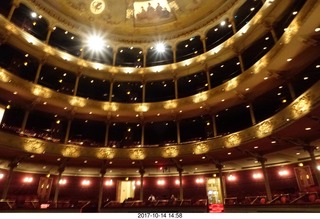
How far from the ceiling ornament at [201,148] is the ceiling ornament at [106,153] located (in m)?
6.92

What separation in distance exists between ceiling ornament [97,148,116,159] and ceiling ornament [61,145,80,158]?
1694mm

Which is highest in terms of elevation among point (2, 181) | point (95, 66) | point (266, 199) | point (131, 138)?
point (95, 66)

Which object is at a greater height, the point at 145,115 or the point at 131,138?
the point at 145,115

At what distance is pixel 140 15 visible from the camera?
964 inches

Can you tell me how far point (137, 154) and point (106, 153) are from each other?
103 inches

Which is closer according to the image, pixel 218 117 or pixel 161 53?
pixel 218 117

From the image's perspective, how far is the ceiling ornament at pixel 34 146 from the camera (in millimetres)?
15735

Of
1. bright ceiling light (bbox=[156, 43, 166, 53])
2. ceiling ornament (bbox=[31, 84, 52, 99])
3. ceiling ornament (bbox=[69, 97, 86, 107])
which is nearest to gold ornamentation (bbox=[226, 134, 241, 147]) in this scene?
ceiling ornament (bbox=[69, 97, 86, 107])

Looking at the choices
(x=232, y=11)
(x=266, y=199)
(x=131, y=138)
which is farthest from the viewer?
(x=131, y=138)

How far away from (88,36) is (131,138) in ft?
39.4

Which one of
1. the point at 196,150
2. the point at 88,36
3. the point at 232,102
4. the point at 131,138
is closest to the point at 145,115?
the point at 131,138

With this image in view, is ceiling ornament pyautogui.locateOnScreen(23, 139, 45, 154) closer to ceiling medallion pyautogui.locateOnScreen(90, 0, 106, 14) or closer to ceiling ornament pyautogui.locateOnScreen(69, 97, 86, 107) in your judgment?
ceiling ornament pyautogui.locateOnScreen(69, 97, 86, 107)

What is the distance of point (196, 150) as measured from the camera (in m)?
17.9

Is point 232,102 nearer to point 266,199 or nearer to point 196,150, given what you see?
point 196,150
